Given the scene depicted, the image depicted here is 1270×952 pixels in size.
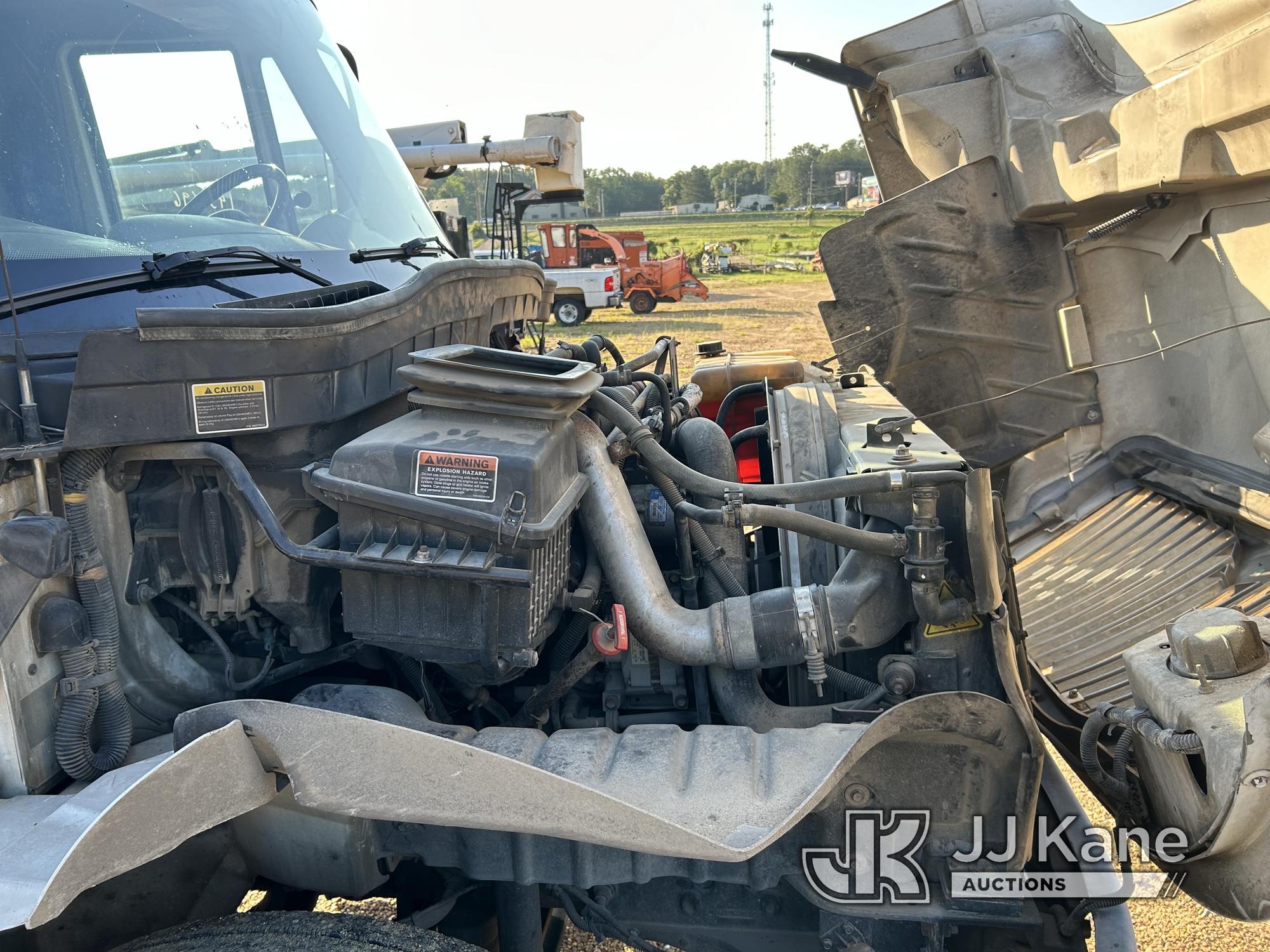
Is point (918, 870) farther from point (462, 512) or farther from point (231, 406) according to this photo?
point (231, 406)

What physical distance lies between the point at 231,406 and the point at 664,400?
4.60ft

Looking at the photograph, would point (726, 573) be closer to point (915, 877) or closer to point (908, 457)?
point (908, 457)

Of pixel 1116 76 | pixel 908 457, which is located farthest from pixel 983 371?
pixel 908 457

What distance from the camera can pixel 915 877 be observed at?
6.56ft

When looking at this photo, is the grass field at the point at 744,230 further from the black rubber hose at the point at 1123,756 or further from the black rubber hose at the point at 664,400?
the black rubber hose at the point at 1123,756

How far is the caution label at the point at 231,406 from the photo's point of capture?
1928 millimetres

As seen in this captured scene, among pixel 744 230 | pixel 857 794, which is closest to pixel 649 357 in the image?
pixel 857 794

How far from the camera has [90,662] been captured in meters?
1.83

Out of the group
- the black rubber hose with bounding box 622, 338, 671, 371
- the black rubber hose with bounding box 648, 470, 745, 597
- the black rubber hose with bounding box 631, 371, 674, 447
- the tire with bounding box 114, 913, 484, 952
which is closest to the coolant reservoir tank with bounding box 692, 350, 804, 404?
the black rubber hose with bounding box 622, 338, 671, 371

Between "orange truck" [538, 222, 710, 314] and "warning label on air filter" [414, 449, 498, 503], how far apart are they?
20818 mm

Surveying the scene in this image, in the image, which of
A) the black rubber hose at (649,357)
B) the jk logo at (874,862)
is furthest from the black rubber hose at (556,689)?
the black rubber hose at (649,357)

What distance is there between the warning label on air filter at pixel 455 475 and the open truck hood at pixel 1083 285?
7.86 feet

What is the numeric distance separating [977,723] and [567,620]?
1012mm

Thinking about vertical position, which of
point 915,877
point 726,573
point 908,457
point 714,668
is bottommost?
point 915,877
